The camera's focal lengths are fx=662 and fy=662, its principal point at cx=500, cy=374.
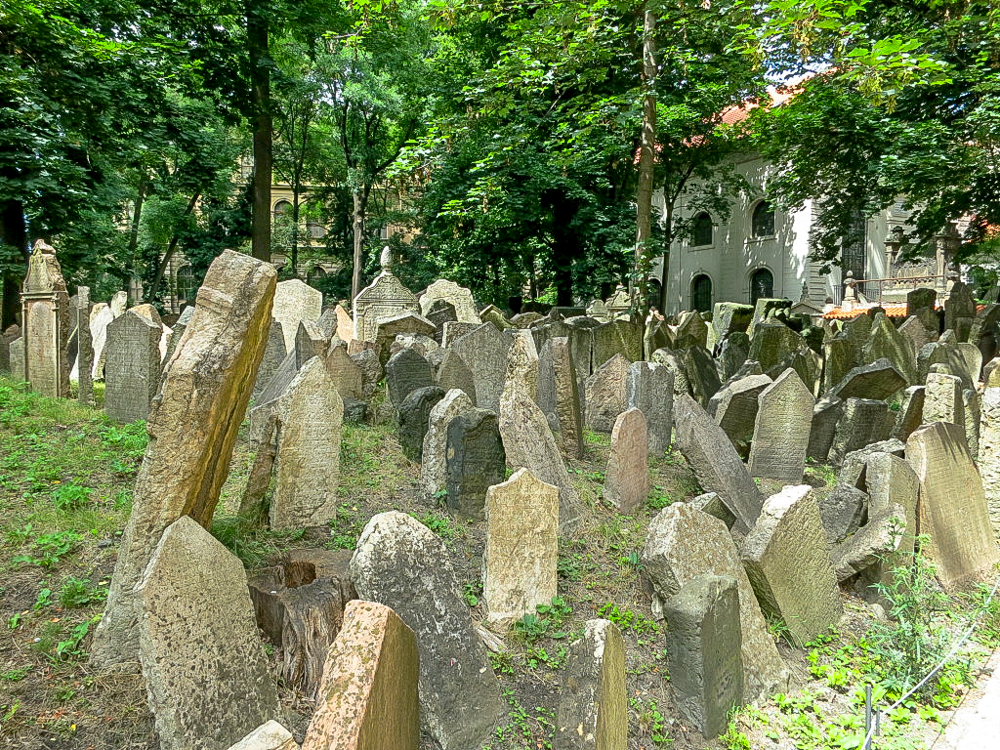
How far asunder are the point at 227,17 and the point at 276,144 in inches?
547

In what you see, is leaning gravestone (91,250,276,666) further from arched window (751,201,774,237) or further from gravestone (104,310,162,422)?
arched window (751,201,774,237)

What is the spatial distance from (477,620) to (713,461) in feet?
8.50

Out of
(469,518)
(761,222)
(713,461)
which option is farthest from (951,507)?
(761,222)

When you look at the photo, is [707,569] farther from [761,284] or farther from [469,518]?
[761,284]

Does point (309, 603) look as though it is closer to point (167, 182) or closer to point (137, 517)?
point (137, 517)

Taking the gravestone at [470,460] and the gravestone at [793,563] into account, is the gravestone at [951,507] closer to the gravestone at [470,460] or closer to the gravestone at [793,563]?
the gravestone at [793,563]

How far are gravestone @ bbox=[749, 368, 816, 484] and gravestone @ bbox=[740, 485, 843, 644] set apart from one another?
6.59ft

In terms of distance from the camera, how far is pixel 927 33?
34.1 feet

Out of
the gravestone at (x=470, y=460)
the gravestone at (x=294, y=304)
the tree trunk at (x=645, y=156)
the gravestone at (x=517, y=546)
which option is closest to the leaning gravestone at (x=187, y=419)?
the gravestone at (x=517, y=546)

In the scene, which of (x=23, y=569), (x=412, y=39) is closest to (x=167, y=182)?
(x=412, y=39)

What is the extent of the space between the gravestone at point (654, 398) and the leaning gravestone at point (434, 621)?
12.9 ft

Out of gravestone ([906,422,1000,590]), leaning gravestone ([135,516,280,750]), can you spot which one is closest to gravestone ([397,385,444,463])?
leaning gravestone ([135,516,280,750])

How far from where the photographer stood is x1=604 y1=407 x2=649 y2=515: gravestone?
5.14 meters

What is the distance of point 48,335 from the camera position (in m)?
7.01
